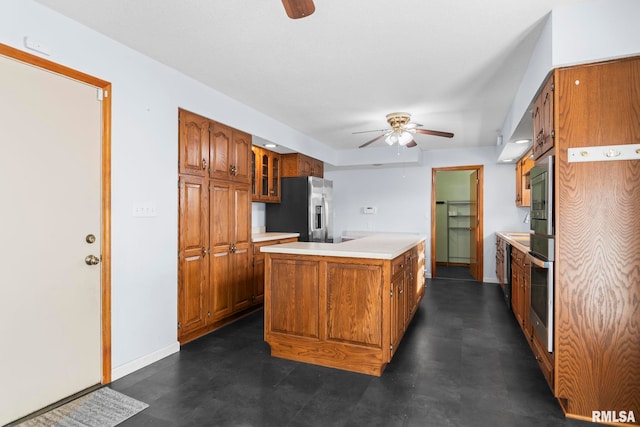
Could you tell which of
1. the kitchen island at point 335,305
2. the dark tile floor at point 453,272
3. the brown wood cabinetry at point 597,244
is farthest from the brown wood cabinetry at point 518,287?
the dark tile floor at point 453,272

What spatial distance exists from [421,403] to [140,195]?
2.53 metres

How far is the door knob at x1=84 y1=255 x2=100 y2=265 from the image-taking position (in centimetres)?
233

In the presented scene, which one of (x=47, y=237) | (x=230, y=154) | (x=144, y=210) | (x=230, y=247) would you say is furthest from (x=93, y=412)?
(x=230, y=154)

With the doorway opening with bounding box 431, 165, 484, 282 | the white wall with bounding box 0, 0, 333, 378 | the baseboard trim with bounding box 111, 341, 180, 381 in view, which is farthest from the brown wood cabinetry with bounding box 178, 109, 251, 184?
the doorway opening with bounding box 431, 165, 484, 282

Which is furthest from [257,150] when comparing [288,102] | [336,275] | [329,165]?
[336,275]

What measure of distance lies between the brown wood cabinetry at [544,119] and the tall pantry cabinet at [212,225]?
2.87 meters

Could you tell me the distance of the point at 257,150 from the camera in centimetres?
475

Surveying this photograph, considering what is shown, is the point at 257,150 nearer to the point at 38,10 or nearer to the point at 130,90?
the point at 130,90

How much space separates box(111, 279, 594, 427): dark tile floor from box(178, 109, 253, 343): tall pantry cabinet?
13.0 inches

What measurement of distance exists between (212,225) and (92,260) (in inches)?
48.8

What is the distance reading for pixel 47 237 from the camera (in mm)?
2131

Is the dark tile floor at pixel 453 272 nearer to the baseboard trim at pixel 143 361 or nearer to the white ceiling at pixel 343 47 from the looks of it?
the white ceiling at pixel 343 47

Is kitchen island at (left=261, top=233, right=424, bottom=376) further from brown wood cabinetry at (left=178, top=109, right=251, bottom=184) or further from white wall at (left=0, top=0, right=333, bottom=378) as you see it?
brown wood cabinetry at (left=178, top=109, right=251, bottom=184)

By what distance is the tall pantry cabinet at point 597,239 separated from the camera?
1915 mm
